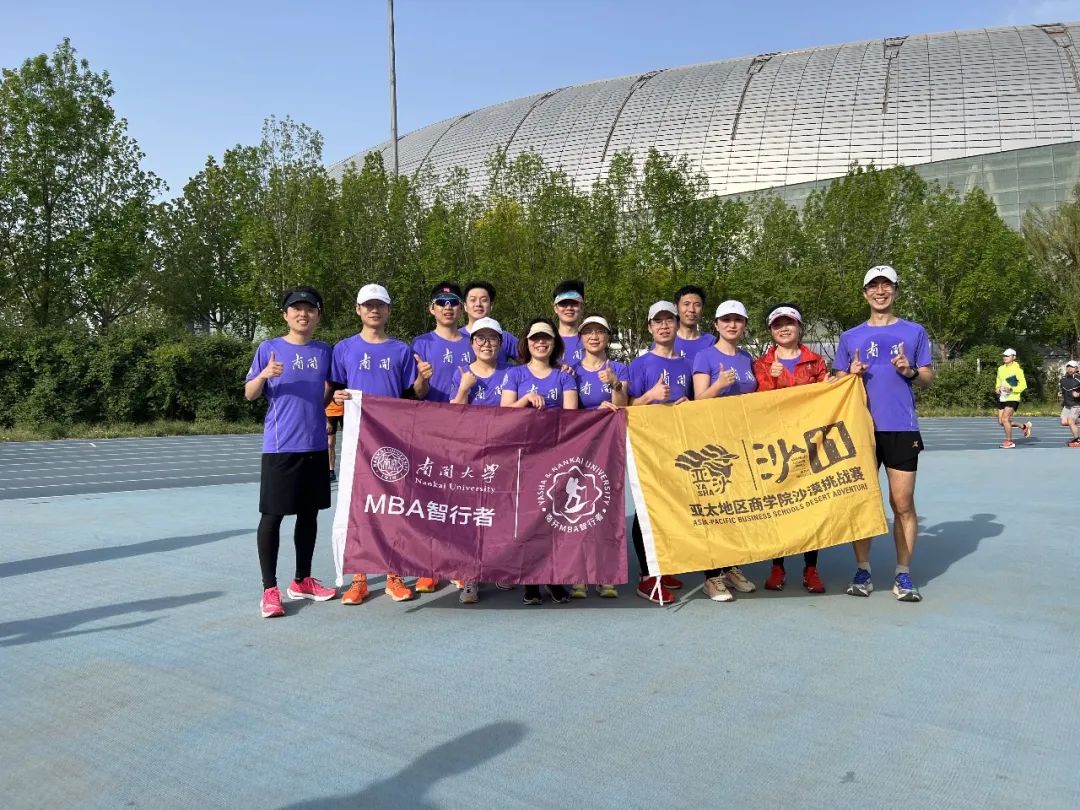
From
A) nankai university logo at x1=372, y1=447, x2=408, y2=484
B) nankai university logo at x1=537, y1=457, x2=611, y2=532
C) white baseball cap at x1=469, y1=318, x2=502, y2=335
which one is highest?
white baseball cap at x1=469, y1=318, x2=502, y2=335

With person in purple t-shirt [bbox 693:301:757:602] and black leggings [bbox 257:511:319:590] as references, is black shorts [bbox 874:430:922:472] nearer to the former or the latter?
person in purple t-shirt [bbox 693:301:757:602]

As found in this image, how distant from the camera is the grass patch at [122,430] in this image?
2094 cm

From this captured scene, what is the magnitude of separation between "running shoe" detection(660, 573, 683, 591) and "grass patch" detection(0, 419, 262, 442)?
64.8 ft

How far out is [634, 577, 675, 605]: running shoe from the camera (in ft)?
17.3

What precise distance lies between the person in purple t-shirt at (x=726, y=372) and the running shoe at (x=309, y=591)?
2.52 meters

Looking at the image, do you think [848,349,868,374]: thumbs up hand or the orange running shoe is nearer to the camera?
[848,349,868,374]: thumbs up hand

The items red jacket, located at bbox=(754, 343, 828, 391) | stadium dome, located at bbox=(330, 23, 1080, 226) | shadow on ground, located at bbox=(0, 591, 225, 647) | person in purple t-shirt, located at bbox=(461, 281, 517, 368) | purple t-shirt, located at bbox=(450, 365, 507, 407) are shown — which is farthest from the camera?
stadium dome, located at bbox=(330, 23, 1080, 226)

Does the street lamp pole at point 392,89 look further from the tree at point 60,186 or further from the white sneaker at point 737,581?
the white sneaker at point 737,581

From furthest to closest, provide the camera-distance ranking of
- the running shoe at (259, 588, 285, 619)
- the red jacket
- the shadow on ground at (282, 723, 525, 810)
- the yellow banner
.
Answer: the red jacket, the yellow banner, the running shoe at (259, 588, 285, 619), the shadow on ground at (282, 723, 525, 810)

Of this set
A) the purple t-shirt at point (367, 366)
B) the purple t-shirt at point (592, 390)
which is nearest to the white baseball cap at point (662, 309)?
the purple t-shirt at point (592, 390)

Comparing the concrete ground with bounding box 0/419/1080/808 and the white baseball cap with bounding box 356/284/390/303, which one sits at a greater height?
the white baseball cap with bounding box 356/284/390/303

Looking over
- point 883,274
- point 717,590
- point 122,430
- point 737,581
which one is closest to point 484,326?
point 717,590

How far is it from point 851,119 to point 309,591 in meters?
50.1

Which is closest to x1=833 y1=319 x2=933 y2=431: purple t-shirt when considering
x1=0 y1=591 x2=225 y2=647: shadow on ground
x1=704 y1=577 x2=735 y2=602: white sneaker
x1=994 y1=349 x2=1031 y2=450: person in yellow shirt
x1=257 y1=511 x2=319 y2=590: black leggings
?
x1=704 y1=577 x2=735 y2=602: white sneaker
